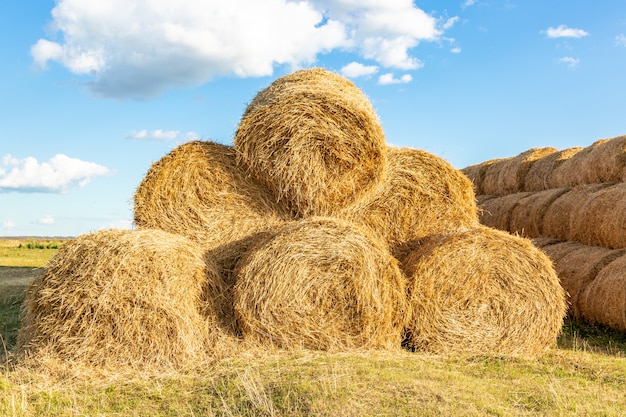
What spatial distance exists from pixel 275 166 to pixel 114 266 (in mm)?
1971

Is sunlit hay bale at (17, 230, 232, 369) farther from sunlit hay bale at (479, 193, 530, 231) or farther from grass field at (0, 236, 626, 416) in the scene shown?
sunlit hay bale at (479, 193, 530, 231)

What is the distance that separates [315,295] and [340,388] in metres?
1.40

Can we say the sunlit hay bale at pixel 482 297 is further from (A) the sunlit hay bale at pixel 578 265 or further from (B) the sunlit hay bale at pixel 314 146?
(A) the sunlit hay bale at pixel 578 265

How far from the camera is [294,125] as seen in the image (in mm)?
6676

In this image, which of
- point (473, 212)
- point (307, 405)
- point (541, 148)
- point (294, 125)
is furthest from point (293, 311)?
point (541, 148)

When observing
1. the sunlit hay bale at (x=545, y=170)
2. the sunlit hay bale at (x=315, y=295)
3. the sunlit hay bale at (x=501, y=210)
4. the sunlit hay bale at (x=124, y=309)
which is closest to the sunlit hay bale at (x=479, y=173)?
the sunlit hay bale at (x=545, y=170)

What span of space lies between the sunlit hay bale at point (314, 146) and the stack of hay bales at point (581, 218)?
97.5 inches

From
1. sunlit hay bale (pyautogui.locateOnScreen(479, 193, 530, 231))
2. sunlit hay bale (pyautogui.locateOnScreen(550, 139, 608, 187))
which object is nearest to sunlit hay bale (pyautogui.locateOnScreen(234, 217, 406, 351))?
sunlit hay bale (pyautogui.locateOnScreen(479, 193, 530, 231))

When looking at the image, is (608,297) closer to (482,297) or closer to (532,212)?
(482,297)

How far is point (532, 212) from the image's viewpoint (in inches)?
430

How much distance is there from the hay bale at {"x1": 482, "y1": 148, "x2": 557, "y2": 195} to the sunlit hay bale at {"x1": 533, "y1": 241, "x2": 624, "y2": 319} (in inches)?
161

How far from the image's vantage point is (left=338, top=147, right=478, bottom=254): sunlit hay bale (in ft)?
22.9

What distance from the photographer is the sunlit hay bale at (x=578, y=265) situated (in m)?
8.42

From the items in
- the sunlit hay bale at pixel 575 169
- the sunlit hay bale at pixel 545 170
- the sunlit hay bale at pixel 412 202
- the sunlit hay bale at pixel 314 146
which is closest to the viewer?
the sunlit hay bale at pixel 314 146
